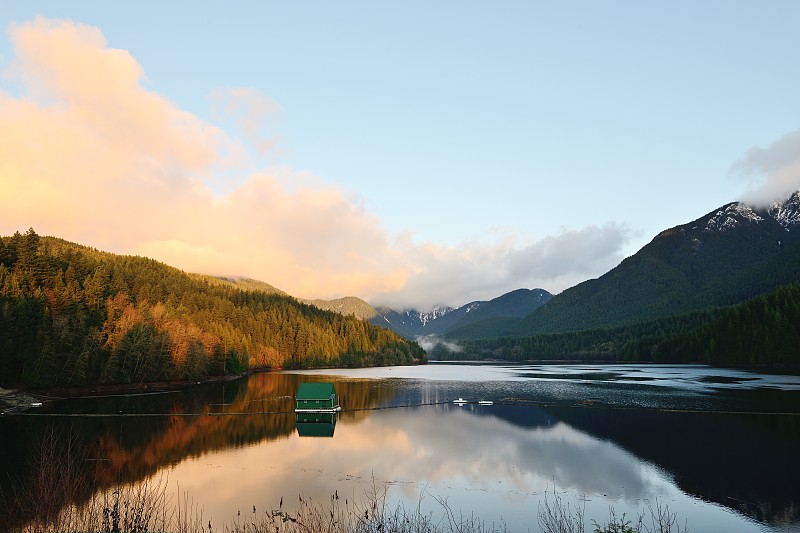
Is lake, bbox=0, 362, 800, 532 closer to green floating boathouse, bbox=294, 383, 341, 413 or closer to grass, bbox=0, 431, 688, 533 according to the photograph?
grass, bbox=0, 431, 688, 533

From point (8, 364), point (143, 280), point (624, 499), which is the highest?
point (143, 280)

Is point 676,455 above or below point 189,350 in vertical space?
below

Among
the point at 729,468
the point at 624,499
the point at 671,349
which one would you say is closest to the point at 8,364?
the point at 624,499

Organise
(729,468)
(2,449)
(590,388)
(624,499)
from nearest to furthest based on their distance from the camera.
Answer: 1. (624,499)
2. (729,468)
3. (2,449)
4. (590,388)

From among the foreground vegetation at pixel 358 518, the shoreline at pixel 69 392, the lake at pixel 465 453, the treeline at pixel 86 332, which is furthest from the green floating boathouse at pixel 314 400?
the treeline at pixel 86 332

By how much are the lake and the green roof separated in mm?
3601

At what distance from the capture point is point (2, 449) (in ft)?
145

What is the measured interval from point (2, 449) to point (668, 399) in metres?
86.9

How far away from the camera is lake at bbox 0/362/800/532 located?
32875mm

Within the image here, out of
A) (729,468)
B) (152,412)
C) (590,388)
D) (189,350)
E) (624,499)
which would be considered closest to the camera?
(624,499)

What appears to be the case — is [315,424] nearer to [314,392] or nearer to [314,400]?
[314,400]

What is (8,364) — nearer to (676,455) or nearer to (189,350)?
(189,350)

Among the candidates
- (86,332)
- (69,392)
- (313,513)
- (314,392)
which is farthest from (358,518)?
(86,332)

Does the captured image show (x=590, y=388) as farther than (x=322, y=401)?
Yes
